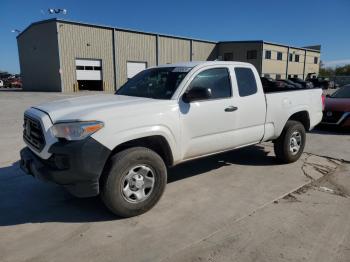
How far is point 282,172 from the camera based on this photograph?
5316 millimetres

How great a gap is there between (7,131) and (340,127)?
9.72m

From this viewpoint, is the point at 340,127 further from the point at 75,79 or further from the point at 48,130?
the point at 75,79

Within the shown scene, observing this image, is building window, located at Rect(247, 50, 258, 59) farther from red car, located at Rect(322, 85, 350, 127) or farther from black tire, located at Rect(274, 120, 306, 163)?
black tire, located at Rect(274, 120, 306, 163)

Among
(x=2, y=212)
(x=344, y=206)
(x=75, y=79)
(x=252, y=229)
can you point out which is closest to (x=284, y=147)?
(x=344, y=206)

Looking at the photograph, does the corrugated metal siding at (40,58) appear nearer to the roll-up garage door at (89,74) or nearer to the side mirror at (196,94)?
the roll-up garage door at (89,74)

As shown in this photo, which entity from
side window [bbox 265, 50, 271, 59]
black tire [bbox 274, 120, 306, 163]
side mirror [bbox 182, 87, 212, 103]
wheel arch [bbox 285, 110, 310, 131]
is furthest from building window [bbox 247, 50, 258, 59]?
side mirror [bbox 182, 87, 212, 103]

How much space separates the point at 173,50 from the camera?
38.3 m

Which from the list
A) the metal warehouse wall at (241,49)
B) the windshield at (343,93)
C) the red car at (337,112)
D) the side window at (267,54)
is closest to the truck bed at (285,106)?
the red car at (337,112)

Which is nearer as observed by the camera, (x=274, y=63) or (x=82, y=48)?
(x=82, y=48)

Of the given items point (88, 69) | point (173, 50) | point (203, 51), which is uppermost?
point (203, 51)

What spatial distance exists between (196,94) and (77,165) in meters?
1.72

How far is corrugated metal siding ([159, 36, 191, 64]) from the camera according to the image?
37.2 metres

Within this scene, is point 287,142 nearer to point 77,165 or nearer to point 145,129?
point 145,129

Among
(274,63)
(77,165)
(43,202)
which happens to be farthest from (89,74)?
(274,63)
